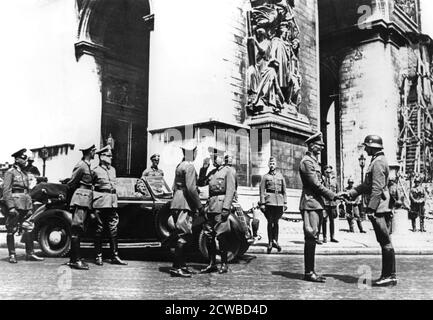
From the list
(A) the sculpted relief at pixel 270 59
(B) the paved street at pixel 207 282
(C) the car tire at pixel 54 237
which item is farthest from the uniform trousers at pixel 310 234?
(A) the sculpted relief at pixel 270 59

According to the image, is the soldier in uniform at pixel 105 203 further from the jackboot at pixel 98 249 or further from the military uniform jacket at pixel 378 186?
the military uniform jacket at pixel 378 186

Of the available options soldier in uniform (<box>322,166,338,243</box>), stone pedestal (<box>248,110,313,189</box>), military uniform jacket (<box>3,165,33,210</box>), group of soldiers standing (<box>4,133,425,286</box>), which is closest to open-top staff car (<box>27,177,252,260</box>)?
group of soldiers standing (<box>4,133,425,286</box>)

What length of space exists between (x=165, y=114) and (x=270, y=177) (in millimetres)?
4336

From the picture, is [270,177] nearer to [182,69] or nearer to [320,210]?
[320,210]

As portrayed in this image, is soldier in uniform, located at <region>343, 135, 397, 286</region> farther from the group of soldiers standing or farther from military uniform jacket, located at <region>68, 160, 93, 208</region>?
military uniform jacket, located at <region>68, 160, 93, 208</region>

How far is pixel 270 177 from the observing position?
10242 mm

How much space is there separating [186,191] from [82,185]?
5.64 feet

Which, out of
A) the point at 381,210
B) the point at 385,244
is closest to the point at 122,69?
the point at 381,210

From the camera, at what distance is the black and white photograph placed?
643 centimetres

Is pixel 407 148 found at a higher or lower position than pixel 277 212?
higher

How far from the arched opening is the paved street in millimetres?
9449

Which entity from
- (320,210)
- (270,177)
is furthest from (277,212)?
(320,210)

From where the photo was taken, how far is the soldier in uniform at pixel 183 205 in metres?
6.89

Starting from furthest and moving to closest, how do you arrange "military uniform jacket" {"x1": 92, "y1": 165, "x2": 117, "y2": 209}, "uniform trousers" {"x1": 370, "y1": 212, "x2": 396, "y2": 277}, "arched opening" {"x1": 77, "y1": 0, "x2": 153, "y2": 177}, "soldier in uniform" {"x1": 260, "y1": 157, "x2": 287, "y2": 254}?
"arched opening" {"x1": 77, "y1": 0, "x2": 153, "y2": 177}, "soldier in uniform" {"x1": 260, "y1": 157, "x2": 287, "y2": 254}, "military uniform jacket" {"x1": 92, "y1": 165, "x2": 117, "y2": 209}, "uniform trousers" {"x1": 370, "y1": 212, "x2": 396, "y2": 277}
